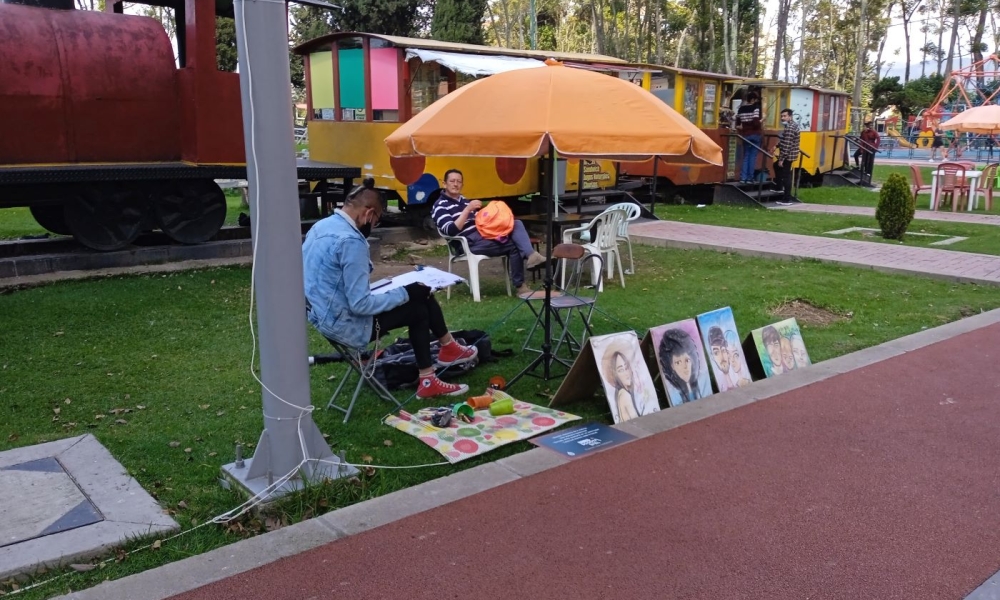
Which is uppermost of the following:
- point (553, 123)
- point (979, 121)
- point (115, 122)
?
point (979, 121)

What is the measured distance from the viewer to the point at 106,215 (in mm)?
8984

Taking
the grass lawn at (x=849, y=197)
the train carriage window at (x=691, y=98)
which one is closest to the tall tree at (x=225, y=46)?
the train carriage window at (x=691, y=98)

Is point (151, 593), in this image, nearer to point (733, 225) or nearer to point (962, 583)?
point (962, 583)

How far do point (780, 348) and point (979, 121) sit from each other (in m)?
14.3

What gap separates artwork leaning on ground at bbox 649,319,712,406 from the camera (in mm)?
4930

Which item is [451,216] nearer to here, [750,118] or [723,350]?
[723,350]

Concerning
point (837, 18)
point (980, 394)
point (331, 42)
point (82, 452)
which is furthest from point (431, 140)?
point (837, 18)

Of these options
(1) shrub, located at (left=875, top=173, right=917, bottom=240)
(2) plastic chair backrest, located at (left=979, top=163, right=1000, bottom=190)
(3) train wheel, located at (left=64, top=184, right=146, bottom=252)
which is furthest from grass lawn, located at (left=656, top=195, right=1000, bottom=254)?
(3) train wheel, located at (left=64, top=184, right=146, bottom=252)

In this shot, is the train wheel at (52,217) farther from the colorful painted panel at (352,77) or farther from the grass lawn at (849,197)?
the grass lawn at (849,197)

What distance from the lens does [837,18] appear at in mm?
56469

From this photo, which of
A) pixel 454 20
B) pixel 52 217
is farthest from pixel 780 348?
pixel 454 20

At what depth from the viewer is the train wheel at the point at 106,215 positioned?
8.77 metres

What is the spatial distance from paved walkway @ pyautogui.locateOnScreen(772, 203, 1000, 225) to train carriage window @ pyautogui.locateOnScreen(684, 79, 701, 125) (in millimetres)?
2699

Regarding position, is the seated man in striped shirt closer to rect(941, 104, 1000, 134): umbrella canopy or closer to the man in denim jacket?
the man in denim jacket
